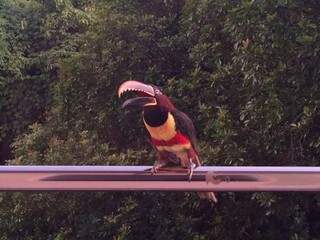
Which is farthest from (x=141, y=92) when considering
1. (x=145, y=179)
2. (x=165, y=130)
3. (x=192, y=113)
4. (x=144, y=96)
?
(x=192, y=113)

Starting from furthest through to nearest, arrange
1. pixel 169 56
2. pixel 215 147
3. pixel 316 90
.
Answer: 1. pixel 169 56
2. pixel 215 147
3. pixel 316 90

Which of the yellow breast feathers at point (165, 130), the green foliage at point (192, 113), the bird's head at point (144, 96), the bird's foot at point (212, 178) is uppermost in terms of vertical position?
the bird's head at point (144, 96)

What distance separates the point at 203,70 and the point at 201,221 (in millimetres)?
942

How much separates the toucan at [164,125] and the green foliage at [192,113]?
1.60 metres

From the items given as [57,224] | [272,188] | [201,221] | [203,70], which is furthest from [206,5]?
[272,188]

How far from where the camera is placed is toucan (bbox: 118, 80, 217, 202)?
1.58 m

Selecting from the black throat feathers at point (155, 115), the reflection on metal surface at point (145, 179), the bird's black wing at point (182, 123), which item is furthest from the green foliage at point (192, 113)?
the reflection on metal surface at point (145, 179)

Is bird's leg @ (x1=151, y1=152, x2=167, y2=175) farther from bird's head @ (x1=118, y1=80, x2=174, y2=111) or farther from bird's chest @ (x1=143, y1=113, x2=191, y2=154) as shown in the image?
bird's head @ (x1=118, y1=80, x2=174, y2=111)

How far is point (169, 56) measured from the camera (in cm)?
444

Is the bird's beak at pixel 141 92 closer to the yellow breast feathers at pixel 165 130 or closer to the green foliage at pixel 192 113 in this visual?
the yellow breast feathers at pixel 165 130

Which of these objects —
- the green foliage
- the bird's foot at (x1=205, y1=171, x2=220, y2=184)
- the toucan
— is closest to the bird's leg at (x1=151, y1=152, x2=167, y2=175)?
the toucan

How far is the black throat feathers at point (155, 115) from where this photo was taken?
1605mm

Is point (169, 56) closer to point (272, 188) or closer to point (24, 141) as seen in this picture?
point (24, 141)

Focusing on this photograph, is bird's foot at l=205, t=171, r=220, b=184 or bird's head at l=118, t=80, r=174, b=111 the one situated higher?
bird's head at l=118, t=80, r=174, b=111
